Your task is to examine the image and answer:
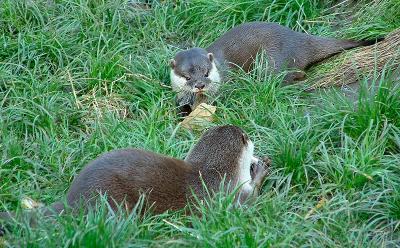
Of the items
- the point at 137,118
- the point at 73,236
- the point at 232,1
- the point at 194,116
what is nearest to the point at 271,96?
the point at 194,116

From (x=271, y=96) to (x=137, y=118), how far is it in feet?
2.61

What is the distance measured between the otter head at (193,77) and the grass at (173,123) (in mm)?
99

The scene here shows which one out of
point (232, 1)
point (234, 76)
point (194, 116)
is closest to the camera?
point (194, 116)

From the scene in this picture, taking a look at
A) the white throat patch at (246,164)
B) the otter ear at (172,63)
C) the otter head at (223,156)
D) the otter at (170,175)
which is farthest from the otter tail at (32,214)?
the otter ear at (172,63)

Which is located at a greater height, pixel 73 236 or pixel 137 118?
pixel 73 236

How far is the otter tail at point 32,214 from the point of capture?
405 cm

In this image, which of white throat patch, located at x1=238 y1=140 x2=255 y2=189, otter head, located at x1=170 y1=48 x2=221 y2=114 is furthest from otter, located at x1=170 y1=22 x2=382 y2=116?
white throat patch, located at x1=238 y1=140 x2=255 y2=189

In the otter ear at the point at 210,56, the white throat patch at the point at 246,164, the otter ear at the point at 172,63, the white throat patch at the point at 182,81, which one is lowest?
the white throat patch at the point at 182,81

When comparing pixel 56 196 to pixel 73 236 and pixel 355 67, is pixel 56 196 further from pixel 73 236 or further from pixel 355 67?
pixel 355 67

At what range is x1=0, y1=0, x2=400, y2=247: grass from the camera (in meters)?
4.05

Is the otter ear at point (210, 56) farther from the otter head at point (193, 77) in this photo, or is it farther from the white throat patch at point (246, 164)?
the white throat patch at point (246, 164)

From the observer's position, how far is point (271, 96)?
219 inches

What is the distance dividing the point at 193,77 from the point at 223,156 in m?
1.75

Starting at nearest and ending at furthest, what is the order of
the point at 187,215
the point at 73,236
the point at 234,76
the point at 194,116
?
the point at 73,236, the point at 187,215, the point at 194,116, the point at 234,76
